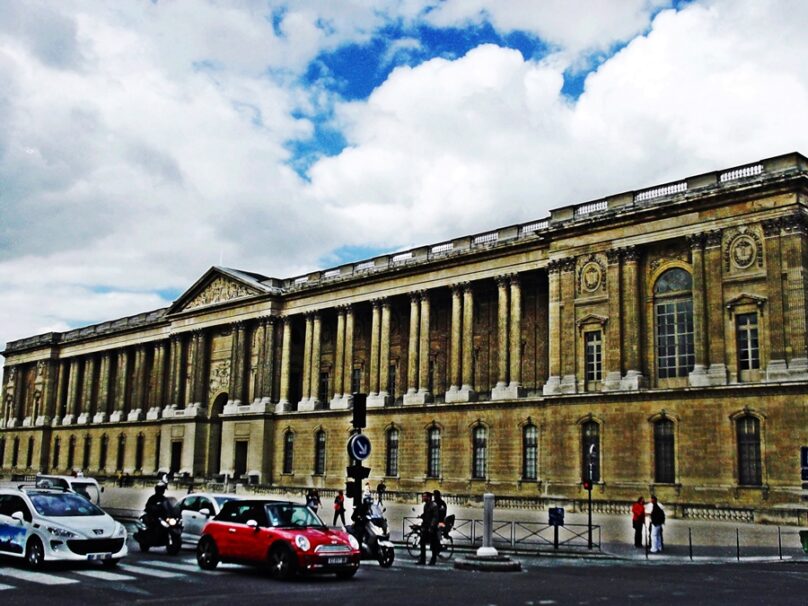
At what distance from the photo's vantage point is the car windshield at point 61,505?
19922 mm

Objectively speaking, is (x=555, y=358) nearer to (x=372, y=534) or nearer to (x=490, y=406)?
(x=490, y=406)

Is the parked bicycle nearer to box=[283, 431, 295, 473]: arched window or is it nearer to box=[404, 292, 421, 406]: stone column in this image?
box=[404, 292, 421, 406]: stone column

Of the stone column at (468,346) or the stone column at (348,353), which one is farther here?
the stone column at (348,353)

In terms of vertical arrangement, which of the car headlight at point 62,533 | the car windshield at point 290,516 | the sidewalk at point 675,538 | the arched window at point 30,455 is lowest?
the sidewalk at point 675,538

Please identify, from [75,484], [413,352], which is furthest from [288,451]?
[75,484]

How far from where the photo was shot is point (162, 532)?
24.2 metres

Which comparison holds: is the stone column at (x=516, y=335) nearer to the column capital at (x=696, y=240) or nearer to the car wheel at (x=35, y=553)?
the column capital at (x=696, y=240)

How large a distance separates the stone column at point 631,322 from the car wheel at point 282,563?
26222 millimetres

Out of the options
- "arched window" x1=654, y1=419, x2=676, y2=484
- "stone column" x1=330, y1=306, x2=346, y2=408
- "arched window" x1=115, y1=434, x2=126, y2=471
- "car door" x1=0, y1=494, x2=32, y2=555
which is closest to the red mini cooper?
"car door" x1=0, y1=494, x2=32, y2=555

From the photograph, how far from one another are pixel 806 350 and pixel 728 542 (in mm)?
10198

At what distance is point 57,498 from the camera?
20.6 m

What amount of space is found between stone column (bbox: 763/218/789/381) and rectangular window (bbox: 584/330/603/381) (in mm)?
8279

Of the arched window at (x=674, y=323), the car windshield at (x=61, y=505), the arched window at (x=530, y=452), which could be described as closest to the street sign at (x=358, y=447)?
the car windshield at (x=61, y=505)

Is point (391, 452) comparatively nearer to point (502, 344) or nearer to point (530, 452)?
point (502, 344)
